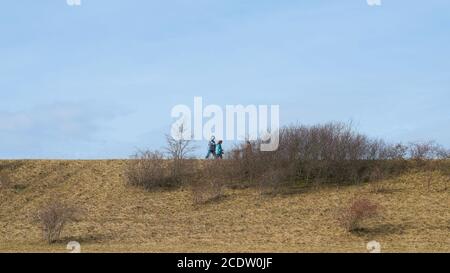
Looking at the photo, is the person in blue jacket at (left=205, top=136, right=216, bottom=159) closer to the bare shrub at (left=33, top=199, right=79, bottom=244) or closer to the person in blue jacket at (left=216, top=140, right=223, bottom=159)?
the person in blue jacket at (left=216, top=140, right=223, bottom=159)

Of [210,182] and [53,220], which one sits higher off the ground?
[210,182]

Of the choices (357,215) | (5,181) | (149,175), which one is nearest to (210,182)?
(149,175)

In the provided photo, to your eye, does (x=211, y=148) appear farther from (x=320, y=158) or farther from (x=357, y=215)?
(x=357, y=215)

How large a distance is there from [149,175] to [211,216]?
566 cm

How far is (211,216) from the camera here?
31.1 meters

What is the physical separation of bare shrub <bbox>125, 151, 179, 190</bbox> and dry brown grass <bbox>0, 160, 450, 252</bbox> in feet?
1.99

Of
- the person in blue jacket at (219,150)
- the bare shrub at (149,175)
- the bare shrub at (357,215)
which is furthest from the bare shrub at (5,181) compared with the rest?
the bare shrub at (357,215)

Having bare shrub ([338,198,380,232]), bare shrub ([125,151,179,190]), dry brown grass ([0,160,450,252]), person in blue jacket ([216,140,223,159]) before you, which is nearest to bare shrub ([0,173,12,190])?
dry brown grass ([0,160,450,252])

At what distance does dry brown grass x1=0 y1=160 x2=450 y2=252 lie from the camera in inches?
1036

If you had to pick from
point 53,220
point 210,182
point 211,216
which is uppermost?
point 210,182

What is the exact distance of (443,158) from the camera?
36188 mm

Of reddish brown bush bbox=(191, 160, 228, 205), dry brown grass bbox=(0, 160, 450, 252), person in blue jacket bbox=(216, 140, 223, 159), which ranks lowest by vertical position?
dry brown grass bbox=(0, 160, 450, 252)
